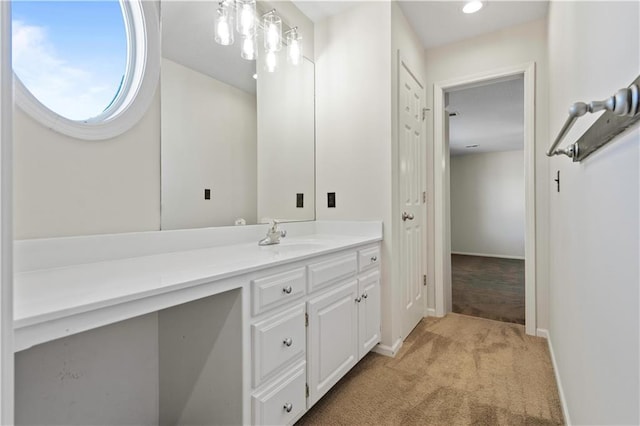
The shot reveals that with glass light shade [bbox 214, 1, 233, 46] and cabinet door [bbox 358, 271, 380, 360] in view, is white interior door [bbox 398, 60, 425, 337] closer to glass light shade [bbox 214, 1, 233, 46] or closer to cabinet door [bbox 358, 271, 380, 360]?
cabinet door [bbox 358, 271, 380, 360]

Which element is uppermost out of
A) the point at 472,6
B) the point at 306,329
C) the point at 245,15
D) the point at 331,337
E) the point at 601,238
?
the point at 472,6

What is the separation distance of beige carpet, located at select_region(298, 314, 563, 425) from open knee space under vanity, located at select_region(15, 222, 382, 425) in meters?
0.23

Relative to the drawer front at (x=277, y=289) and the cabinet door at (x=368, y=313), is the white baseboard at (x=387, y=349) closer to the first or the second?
the cabinet door at (x=368, y=313)

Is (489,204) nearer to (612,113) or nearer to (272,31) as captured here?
(272,31)

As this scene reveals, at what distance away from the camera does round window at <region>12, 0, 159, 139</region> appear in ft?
3.50

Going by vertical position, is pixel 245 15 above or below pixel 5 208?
above

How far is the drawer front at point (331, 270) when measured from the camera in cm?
146

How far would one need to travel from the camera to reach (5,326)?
447 mm

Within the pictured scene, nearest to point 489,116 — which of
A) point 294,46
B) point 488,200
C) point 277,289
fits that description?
point 488,200

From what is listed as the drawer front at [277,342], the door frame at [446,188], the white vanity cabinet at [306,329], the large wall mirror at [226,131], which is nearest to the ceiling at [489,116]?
the door frame at [446,188]

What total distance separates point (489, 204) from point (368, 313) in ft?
20.7

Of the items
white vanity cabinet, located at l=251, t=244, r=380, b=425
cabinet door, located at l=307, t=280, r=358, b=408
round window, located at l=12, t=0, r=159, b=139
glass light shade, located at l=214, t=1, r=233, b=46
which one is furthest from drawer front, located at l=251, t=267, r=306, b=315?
glass light shade, located at l=214, t=1, r=233, b=46

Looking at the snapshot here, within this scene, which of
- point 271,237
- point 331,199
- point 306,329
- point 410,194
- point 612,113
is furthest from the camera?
point 410,194

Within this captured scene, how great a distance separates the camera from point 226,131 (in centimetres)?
175
